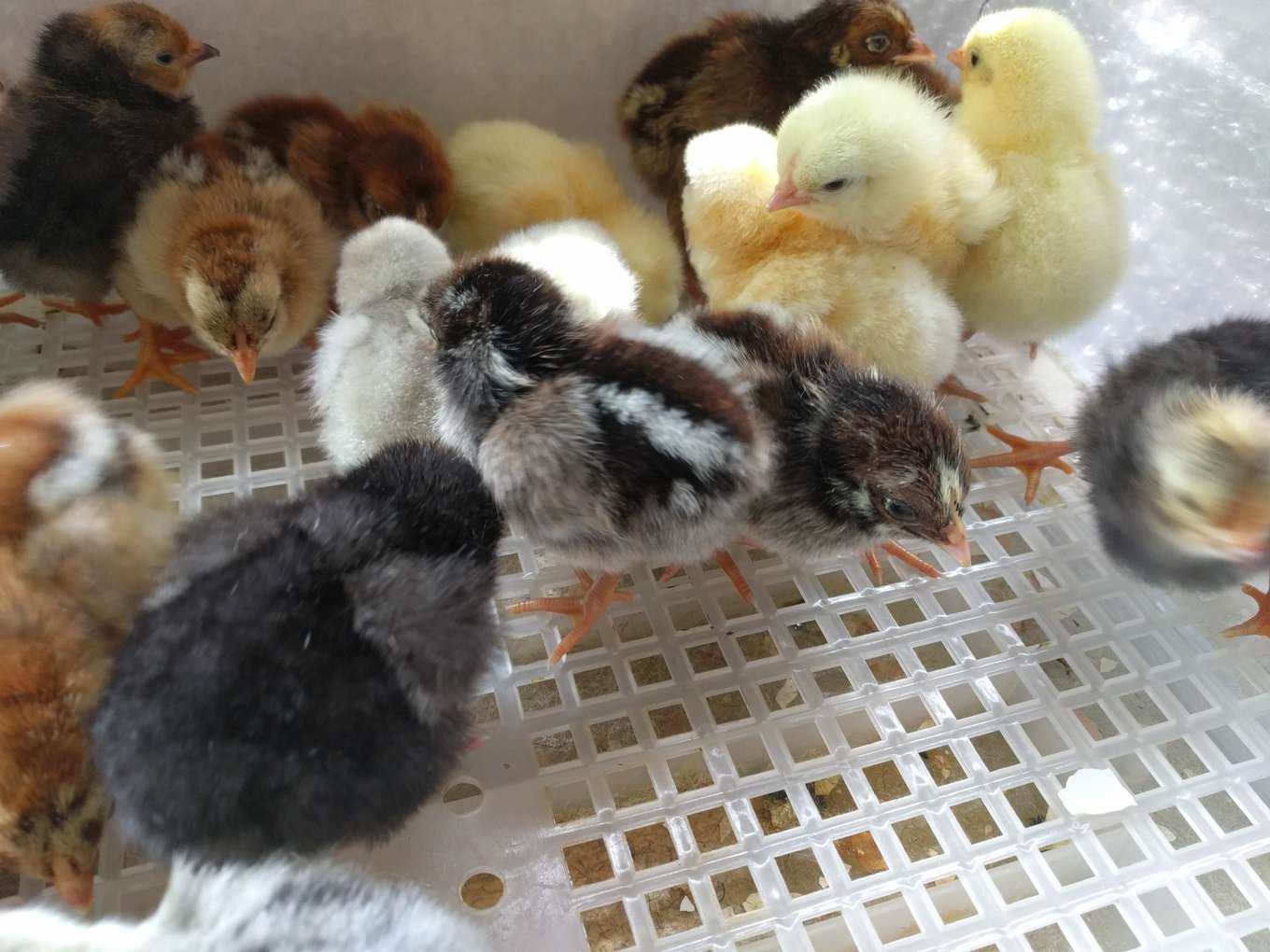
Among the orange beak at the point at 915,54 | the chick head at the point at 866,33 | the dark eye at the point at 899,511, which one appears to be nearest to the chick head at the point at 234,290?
the dark eye at the point at 899,511

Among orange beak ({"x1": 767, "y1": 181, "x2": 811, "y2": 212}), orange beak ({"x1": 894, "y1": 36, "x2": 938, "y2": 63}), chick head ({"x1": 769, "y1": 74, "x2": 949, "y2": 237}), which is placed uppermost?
orange beak ({"x1": 894, "y1": 36, "x2": 938, "y2": 63})

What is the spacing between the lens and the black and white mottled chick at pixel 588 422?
2.95ft

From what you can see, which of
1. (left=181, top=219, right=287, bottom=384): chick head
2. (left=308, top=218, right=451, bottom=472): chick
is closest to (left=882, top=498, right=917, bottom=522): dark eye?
(left=308, top=218, right=451, bottom=472): chick

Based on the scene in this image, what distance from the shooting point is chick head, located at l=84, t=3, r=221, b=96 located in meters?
1.32

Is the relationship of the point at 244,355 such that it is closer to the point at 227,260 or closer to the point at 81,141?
the point at 227,260

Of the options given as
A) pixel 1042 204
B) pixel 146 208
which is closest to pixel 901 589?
pixel 1042 204

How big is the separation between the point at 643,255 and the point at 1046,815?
940 millimetres

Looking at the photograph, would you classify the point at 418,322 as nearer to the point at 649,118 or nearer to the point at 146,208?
the point at 146,208

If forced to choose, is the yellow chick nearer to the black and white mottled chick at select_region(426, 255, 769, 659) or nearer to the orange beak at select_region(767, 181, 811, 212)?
the orange beak at select_region(767, 181, 811, 212)

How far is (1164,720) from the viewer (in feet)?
3.76

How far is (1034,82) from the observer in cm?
131

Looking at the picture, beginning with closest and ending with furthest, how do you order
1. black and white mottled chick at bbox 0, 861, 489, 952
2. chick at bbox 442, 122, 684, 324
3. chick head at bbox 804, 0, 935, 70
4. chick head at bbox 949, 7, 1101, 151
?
black and white mottled chick at bbox 0, 861, 489, 952 < chick head at bbox 949, 7, 1101, 151 < chick at bbox 442, 122, 684, 324 < chick head at bbox 804, 0, 935, 70

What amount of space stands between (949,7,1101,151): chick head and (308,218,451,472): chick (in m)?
0.85

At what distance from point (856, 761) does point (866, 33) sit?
117 centimetres
